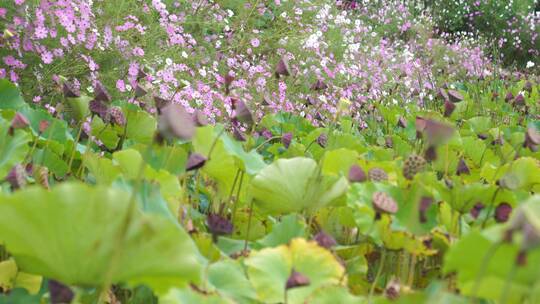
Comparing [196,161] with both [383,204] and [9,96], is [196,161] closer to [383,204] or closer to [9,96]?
[383,204]

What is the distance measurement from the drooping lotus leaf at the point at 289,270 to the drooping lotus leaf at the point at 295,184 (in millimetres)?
185

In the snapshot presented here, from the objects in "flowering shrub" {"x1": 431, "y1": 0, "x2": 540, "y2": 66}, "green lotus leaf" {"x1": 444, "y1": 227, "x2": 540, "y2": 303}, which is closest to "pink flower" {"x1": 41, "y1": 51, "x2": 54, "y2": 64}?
"green lotus leaf" {"x1": 444, "y1": 227, "x2": 540, "y2": 303}

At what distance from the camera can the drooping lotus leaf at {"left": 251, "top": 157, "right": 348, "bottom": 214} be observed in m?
0.94

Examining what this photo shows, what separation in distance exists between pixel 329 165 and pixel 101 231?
622 mm

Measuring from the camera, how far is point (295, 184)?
3.08ft

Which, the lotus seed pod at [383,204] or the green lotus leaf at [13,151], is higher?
the lotus seed pod at [383,204]

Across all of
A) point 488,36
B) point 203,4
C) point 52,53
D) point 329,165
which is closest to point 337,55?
point 203,4

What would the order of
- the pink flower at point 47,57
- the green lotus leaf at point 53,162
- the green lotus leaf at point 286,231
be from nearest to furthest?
the green lotus leaf at point 286,231 → the green lotus leaf at point 53,162 → the pink flower at point 47,57

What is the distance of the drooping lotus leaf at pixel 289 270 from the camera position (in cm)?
74

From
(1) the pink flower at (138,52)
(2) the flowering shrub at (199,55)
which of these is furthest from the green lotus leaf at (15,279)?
(1) the pink flower at (138,52)

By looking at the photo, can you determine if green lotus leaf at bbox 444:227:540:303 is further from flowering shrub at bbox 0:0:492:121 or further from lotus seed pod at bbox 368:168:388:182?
flowering shrub at bbox 0:0:492:121

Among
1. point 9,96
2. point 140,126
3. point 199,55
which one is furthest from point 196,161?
point 199,55

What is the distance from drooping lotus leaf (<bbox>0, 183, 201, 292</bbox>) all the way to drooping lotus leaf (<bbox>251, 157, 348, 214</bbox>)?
355 mm

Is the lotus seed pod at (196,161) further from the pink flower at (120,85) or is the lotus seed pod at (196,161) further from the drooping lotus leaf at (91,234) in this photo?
the pink flower at (120,85)
